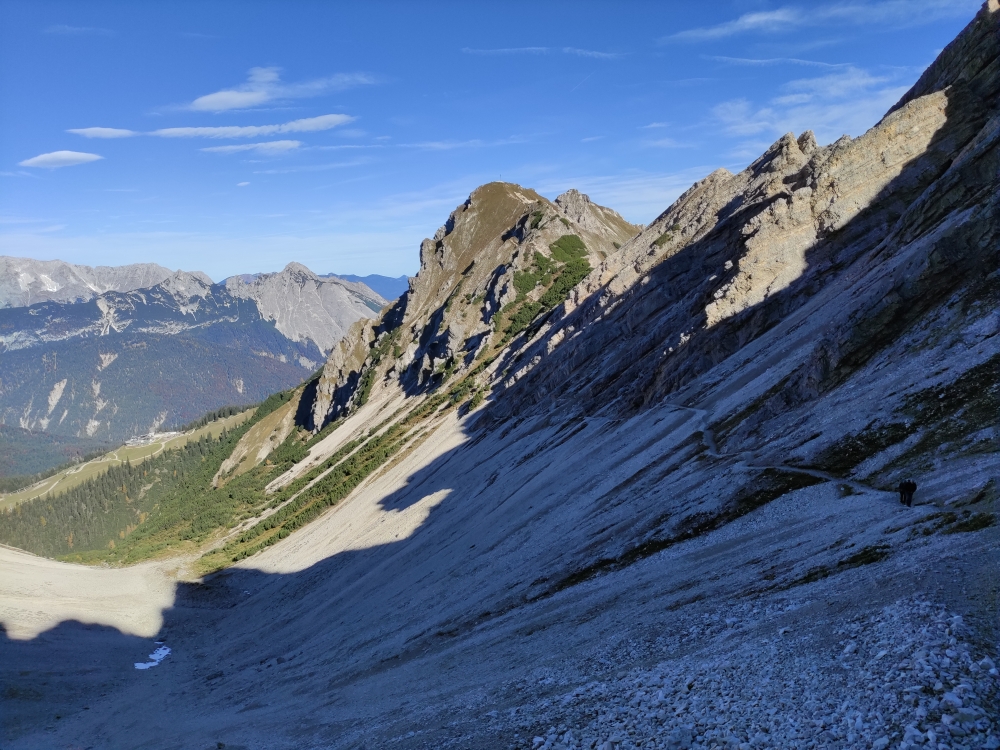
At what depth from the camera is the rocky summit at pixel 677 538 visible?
1952 cm

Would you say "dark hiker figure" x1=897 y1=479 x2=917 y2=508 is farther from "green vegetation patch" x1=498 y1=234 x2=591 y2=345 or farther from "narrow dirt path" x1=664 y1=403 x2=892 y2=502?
"green vegetation patch" x1=498 y1=234 x2=591 y2=345

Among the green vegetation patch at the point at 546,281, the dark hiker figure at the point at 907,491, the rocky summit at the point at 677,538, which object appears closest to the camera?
the rocky summit at the point at 677,538

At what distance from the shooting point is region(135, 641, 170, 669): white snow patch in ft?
189

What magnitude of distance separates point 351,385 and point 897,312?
465ft

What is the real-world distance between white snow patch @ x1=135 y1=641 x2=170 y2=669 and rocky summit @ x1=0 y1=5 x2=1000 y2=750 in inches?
24.4

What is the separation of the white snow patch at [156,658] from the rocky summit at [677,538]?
621 mm

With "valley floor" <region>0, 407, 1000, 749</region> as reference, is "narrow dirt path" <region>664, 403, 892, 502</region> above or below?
above

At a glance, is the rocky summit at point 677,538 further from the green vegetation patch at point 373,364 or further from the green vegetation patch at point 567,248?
the green vegetation patch at point 373,364

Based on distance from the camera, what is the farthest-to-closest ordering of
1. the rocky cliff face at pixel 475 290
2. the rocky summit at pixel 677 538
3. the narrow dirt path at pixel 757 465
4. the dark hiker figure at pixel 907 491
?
the rocky cliff face at pixel 475 290 → the narrow dirt path at pixel 757 465 → the dark hiker figure at pixel 907 491 → the rocky summit at pixel 677 538

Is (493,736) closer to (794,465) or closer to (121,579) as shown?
(794,465)

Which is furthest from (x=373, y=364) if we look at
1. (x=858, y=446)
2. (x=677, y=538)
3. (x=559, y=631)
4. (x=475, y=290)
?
(x=858, y=446)

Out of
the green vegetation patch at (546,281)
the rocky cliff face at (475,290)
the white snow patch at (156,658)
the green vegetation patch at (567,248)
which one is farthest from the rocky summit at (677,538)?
the green vegetation patch at (567,248)

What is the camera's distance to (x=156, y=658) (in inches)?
2387

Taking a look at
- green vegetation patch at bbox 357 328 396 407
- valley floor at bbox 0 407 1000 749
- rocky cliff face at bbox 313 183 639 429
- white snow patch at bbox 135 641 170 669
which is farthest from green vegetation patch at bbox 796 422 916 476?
green vegetation patch at bbox 357 328 396 407
